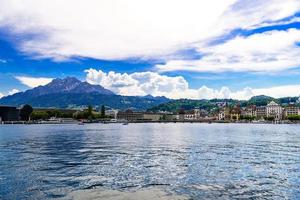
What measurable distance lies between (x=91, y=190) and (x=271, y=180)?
44.9 ft

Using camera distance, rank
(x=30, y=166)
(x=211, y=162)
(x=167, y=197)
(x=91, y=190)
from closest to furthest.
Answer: (x=167, y=197), (x=91, y=190), (x=30, y=166), (x=211, y=162)

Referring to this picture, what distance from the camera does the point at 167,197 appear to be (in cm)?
2406

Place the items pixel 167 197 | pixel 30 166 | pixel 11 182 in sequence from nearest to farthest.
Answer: pixel 167 197, pixel 11 182, pixel 30 166

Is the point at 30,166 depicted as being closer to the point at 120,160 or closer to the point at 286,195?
the point at 120,160

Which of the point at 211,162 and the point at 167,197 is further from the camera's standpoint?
the point at 211,162

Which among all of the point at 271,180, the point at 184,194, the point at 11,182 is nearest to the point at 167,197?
the point at 184,194

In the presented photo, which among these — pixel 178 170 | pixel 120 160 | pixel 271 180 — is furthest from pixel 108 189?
pixel 120 160

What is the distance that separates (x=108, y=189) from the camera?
86.2ft

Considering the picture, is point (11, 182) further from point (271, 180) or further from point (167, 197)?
point (271, 180)

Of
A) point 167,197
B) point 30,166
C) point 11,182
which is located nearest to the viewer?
point 167,197

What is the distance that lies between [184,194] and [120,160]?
59.9ft

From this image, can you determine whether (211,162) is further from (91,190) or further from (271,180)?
(91,190)

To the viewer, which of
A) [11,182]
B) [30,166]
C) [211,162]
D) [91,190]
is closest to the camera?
[91,190]

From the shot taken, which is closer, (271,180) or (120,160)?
(271,180)
